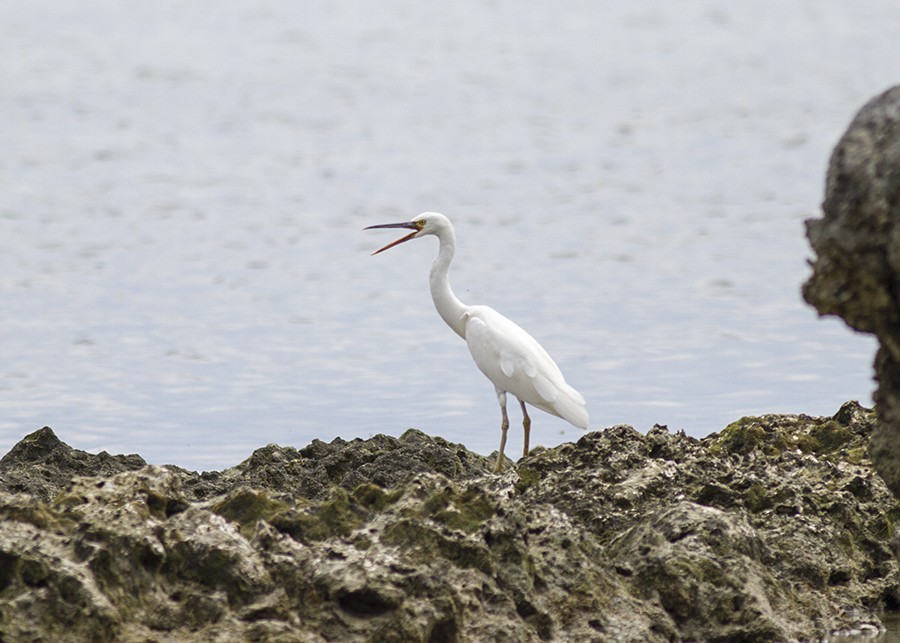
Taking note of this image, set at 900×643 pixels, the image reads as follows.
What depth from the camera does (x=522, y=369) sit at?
9.93 m

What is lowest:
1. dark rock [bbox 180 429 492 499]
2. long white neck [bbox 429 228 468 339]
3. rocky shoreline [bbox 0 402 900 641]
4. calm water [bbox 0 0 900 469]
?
rocky shoreline [bbox 0 402 900 641]

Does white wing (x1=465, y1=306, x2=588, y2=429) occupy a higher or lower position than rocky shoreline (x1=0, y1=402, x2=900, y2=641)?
higher

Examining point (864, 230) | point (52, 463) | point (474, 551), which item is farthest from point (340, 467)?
point (864, 230)

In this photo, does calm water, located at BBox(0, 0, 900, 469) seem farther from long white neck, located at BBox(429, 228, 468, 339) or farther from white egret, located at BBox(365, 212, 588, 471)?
white egret, located at BBox(365, 212, 588, 471)

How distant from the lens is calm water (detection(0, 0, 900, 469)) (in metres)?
14.3

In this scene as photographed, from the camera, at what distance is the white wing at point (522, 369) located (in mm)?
9773

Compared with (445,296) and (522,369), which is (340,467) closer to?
(522,369)

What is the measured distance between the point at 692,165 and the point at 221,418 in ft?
59.4

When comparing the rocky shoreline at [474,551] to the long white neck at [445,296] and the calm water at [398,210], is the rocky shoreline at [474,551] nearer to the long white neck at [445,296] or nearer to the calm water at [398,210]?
the long white neck at [445,296]

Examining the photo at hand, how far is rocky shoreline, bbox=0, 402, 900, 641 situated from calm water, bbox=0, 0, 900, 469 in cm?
427

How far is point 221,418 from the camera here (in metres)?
13.3

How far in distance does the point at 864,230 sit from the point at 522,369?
14.8ft

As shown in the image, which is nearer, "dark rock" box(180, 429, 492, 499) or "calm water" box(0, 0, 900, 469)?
"dark rock" box(180, 429, 492, 499)

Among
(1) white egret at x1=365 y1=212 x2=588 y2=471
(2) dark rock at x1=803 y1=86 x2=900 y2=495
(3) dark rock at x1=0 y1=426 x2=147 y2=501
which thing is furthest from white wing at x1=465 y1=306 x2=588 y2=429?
(2) dark rock at x1=803 y1=86 x2=900 y2=495
